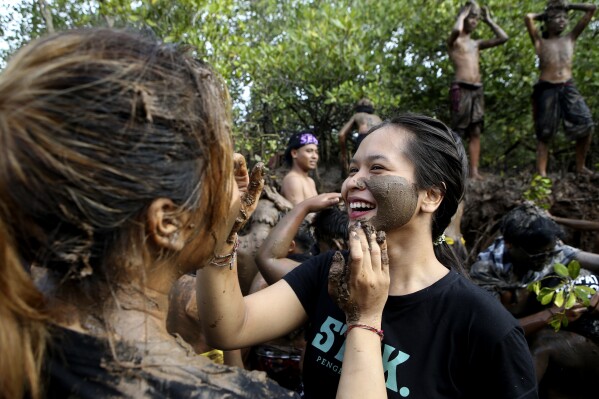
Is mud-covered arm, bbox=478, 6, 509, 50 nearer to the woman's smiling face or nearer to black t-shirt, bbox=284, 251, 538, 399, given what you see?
the woman's smiling face

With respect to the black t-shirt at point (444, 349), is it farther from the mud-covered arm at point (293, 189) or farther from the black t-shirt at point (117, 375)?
the mud-covered arm at point (293, 189)

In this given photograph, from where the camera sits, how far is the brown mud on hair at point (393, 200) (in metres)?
1.68

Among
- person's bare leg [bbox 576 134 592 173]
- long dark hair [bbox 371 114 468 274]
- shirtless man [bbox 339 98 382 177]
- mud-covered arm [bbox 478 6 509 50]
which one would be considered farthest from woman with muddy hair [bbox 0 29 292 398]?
person's bare leg [bbox 576 134 592 173]

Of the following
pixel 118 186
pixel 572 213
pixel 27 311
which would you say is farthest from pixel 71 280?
pixel 572 213

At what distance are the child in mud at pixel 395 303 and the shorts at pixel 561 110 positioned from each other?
5.17m

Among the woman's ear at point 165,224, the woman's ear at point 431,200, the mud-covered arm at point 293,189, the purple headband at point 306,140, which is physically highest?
the purple headband at point 306,140

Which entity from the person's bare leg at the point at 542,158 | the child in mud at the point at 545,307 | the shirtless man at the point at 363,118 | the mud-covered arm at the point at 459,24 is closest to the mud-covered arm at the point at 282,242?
the child in mud at the point at 545,307

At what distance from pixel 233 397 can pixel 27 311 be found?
411 mm

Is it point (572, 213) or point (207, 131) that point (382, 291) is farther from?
point (572, 213)

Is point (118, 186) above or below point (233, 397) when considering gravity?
above

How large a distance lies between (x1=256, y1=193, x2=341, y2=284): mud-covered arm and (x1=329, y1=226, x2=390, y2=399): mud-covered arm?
127 centimetres

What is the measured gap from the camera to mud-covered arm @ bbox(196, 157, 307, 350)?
60.2 inches

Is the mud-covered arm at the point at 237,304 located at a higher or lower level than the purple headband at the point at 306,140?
lower

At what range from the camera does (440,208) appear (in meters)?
1.86
